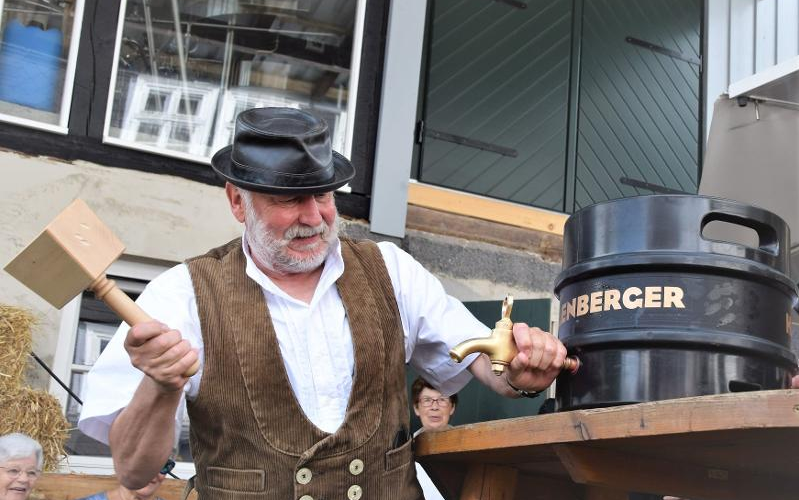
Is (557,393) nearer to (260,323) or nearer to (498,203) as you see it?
(260,323)

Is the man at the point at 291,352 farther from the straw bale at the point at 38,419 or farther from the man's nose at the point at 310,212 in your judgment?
the straw bale at the point at 38,419

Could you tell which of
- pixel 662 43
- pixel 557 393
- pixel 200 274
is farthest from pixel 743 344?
pixel 662 43

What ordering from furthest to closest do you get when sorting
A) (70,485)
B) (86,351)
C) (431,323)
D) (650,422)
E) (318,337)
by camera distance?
(86,351), (70,485), (431,323), (318,337), (650,422)

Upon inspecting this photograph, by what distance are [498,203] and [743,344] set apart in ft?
17.8

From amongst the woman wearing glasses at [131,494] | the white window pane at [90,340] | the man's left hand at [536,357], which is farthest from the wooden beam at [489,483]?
the white window pane at [90,340]

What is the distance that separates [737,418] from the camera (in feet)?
5.34

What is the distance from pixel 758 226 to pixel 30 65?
5187 mm

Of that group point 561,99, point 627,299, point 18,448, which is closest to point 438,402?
point 18,448

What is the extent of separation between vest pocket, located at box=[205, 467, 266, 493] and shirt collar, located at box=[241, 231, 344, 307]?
1.40 ft

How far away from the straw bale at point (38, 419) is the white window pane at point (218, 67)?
1.69 metres

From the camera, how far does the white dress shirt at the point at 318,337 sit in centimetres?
240

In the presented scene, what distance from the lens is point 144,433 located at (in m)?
2.31

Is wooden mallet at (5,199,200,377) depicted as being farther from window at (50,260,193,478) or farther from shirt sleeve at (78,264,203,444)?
window at (50,260,193,478)

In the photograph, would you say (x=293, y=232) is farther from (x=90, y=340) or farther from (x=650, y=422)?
(x=90, y=340)
